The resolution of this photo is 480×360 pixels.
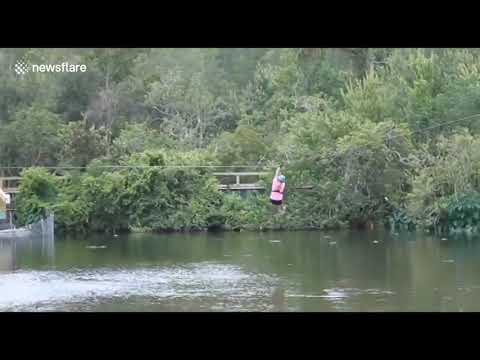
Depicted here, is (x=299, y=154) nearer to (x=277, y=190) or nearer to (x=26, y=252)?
(x=26, y=252)

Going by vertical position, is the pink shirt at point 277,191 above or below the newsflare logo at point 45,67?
below

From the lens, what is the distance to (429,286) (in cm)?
1933

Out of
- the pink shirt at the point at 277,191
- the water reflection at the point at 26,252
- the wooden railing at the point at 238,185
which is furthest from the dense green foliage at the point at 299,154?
the pink shirt at the point at 277,191

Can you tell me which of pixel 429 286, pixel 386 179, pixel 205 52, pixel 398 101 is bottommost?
pixel 429 286

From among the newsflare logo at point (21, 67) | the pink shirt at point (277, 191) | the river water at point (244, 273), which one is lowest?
the river water at point (244, 273)

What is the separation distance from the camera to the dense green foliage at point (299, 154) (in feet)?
98.8

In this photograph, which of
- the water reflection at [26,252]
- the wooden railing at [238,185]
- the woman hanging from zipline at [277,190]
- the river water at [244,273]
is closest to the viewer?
the river water at [244,273]

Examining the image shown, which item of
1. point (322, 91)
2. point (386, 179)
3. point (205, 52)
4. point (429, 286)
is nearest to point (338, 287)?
point (429, 286)

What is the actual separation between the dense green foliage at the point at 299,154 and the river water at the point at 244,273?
1.36 metres

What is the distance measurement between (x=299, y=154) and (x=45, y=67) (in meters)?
14.7

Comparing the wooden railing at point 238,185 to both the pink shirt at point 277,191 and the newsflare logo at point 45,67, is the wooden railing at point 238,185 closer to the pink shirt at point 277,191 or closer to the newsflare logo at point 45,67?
the newsflare logo at point 45,67

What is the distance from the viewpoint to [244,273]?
21.4m

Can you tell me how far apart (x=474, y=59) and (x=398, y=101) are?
10.6ft
